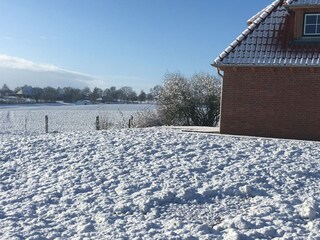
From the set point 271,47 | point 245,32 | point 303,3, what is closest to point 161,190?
point 271,47

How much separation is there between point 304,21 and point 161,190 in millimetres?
8945

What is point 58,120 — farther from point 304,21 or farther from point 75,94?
point 75,94

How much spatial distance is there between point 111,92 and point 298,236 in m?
124

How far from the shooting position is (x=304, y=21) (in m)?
13.2

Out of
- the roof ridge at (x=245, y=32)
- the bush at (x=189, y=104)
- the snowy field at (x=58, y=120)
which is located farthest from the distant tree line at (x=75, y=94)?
the roof ridge at (x=245, y=32)

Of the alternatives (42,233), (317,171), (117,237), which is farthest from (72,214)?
(317,171)

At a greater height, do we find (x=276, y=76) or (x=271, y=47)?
(x=271, y=47)

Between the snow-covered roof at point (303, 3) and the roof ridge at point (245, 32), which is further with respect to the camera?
the roof ridge at point (245, 32)

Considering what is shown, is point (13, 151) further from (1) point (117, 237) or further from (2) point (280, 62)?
(2) point (280, 62)

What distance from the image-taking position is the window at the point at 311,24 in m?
13.0

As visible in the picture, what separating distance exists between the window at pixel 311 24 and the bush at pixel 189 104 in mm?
15060

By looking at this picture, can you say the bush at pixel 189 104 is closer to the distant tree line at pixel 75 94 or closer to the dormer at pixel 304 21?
the dormer at pixel 304 21

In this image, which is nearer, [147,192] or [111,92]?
[147,192]

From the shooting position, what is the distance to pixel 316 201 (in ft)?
22.7
